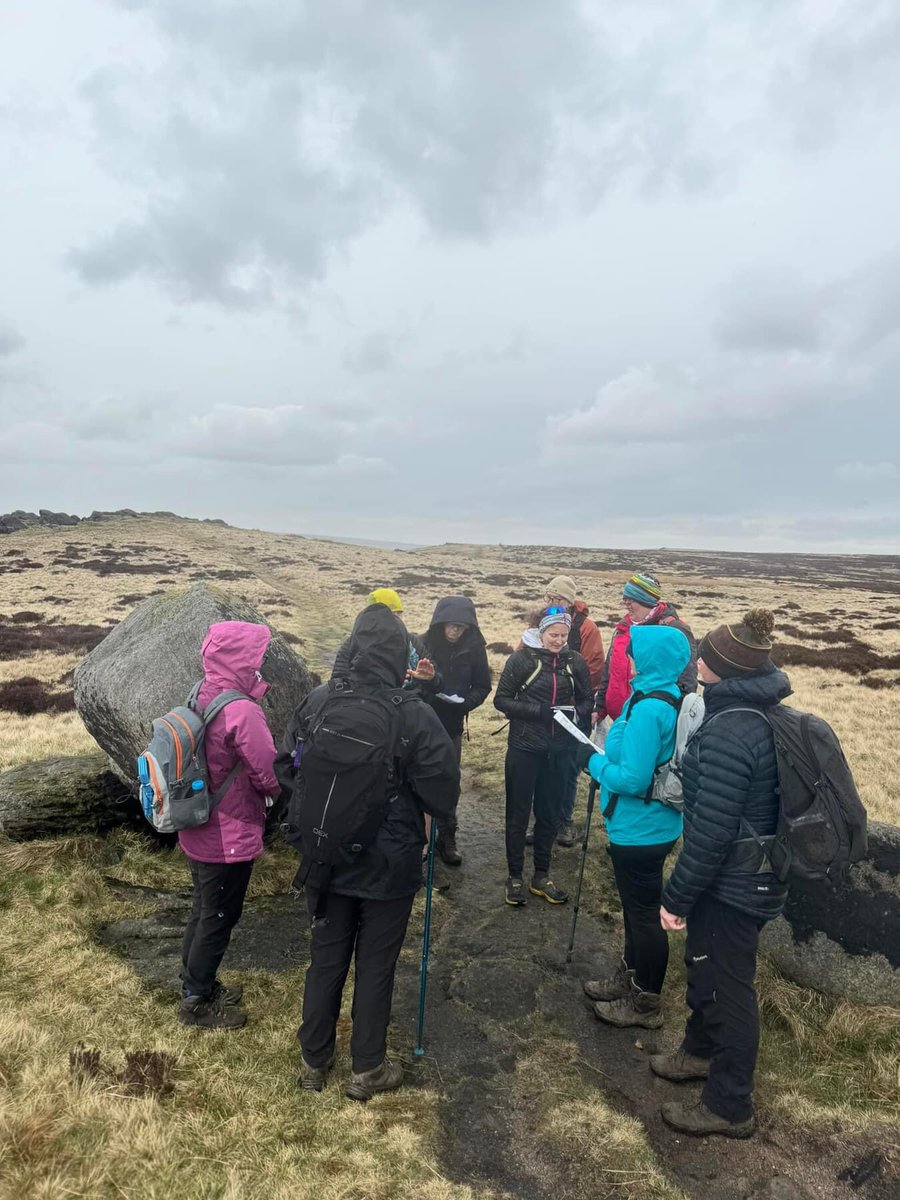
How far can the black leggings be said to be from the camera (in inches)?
194

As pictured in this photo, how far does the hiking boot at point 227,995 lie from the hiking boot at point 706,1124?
3389 millimetres

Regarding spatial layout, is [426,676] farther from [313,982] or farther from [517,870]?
[313,982]

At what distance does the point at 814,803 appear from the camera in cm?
375

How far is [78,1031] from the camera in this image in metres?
4.69

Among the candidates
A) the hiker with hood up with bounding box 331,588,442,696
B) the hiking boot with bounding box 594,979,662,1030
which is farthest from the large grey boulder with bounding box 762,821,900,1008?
the hiker with hood up with bounding box 331,588,442,696

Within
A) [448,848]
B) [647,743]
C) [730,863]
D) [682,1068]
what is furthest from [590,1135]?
[448,848]

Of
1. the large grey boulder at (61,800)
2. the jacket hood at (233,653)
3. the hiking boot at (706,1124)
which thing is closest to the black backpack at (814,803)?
the hiking boot at (706,1124)

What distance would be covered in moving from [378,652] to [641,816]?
2.45 meters

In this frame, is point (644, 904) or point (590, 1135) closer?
point (590, 1135)

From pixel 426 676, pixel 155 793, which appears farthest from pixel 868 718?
pixel 155 793

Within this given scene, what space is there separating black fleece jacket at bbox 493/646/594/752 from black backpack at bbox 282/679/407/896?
2.87m

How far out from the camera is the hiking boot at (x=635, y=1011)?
16.9 ft

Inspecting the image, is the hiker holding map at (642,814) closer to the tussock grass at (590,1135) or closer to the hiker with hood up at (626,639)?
the tussock grass at (590,1135)

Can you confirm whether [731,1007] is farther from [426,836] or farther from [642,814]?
[426,836]
